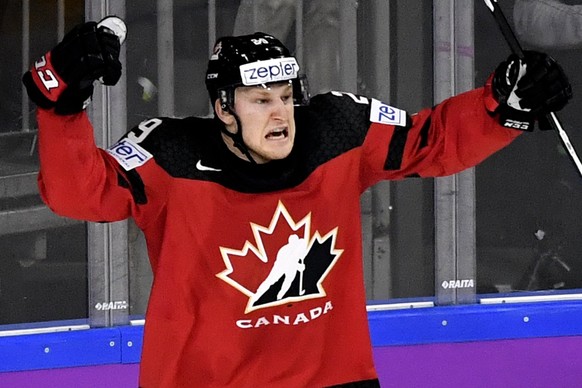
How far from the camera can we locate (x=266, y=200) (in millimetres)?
2809

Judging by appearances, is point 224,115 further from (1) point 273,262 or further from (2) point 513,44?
(2) point 513,44

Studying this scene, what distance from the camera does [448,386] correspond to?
13.1ft

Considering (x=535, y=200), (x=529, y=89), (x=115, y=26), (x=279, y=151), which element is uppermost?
(x=115, y=26)

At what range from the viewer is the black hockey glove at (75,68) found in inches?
96.3

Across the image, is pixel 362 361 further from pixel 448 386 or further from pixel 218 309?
pixel 448 386

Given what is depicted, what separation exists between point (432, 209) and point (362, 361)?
4.04 ft

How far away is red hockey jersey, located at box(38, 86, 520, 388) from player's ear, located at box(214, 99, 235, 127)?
1.7 inches

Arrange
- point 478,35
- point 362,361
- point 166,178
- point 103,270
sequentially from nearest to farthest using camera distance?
point 166,178, point 362,361, point 103,270, point 478,35

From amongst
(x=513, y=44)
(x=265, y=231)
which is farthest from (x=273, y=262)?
(x=513, y=44)

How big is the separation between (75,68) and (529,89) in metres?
0.84

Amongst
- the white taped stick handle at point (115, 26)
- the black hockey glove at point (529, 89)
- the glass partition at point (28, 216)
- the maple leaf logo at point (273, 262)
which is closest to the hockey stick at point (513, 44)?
the black hockey glove at point (529, 89)

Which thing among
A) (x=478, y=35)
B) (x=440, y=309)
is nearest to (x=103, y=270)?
(x=440, y=309)

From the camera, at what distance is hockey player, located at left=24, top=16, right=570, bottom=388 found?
2.76m

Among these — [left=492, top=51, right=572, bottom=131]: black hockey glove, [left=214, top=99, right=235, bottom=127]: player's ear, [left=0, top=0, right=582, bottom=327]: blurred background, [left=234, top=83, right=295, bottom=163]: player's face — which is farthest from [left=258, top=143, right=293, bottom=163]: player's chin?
[left=0, top=0, right=582, bottom=327]: blurred background
